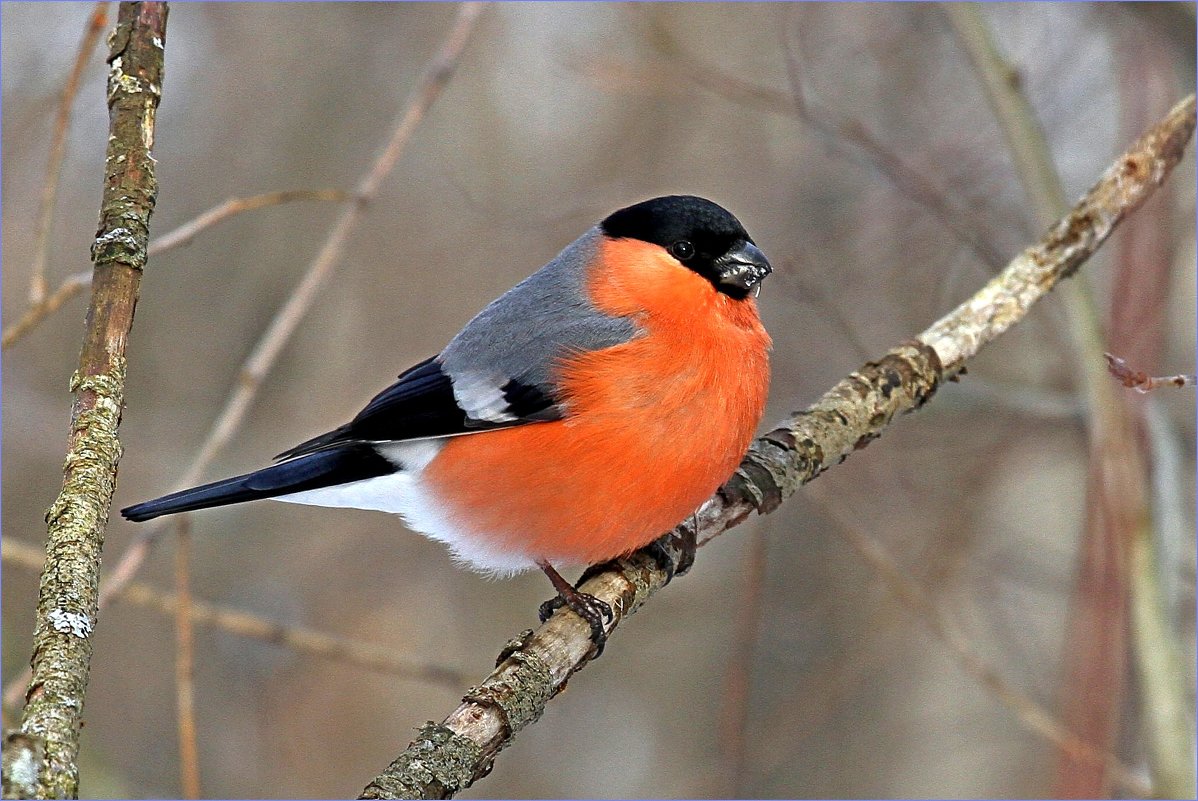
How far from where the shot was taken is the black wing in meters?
2.87

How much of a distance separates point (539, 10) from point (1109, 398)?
14.9ft

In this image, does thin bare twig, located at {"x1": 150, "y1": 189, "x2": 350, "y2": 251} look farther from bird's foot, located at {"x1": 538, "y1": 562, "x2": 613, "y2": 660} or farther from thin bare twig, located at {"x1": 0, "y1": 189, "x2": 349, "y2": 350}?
bird's foot, located at {"x1": 538, "y1": 562, "x2": 613, "y2": 660}

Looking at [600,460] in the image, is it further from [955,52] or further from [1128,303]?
[955,52]

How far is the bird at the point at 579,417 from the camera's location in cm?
273

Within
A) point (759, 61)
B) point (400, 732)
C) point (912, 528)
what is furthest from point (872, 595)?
point (759, 61)

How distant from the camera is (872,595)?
5.83 meters

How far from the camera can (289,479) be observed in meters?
2.90

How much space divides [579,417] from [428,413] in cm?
46

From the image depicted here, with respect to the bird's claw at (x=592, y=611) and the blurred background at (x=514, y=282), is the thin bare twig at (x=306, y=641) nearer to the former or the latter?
the bird's claw at (x=592, y=611)

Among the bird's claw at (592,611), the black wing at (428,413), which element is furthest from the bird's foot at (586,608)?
the black wing at (428,413)

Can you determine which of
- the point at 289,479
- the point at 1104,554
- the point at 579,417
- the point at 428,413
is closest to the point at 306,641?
the point at 289,479

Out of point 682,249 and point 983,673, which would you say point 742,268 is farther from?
point 983,673

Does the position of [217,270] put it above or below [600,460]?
above

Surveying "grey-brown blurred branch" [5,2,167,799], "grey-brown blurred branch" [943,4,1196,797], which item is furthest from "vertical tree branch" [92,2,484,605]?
"grey-brown blurred branch" [943,4,1196,797]
